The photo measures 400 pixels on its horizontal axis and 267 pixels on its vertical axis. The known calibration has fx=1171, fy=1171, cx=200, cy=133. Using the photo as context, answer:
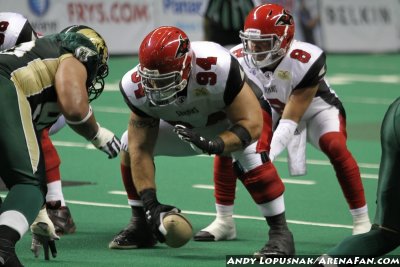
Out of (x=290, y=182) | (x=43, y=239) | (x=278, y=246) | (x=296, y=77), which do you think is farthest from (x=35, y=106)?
(x=290, y=182)

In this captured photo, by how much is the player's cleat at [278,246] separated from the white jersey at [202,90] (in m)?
0.78

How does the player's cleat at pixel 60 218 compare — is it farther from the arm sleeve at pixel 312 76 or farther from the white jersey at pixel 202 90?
the arm sleeve at pixel 312 76

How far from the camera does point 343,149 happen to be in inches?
297

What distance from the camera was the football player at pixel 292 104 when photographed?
24.6 feet

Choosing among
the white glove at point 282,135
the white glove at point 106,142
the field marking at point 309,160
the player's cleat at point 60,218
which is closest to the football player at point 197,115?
the white glove at point 106,142

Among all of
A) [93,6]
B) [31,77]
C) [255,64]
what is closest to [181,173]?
[255,64]

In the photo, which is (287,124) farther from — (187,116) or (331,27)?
(331,27)

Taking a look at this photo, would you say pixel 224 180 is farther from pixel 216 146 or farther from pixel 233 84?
pixel 216 146

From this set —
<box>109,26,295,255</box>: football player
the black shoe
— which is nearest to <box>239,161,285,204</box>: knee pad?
<box>109,26,295,255</box>: football player

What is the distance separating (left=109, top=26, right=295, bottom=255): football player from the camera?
6398mm

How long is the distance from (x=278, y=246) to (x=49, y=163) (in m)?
1.84

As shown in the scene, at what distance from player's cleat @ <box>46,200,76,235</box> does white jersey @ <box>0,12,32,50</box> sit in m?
1.13

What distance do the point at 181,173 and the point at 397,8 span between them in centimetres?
1158

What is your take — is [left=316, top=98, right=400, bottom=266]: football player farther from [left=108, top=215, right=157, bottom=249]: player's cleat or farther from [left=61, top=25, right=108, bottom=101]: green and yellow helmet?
[left=108, top=215, right=157, bottom=249]: player's cleat
